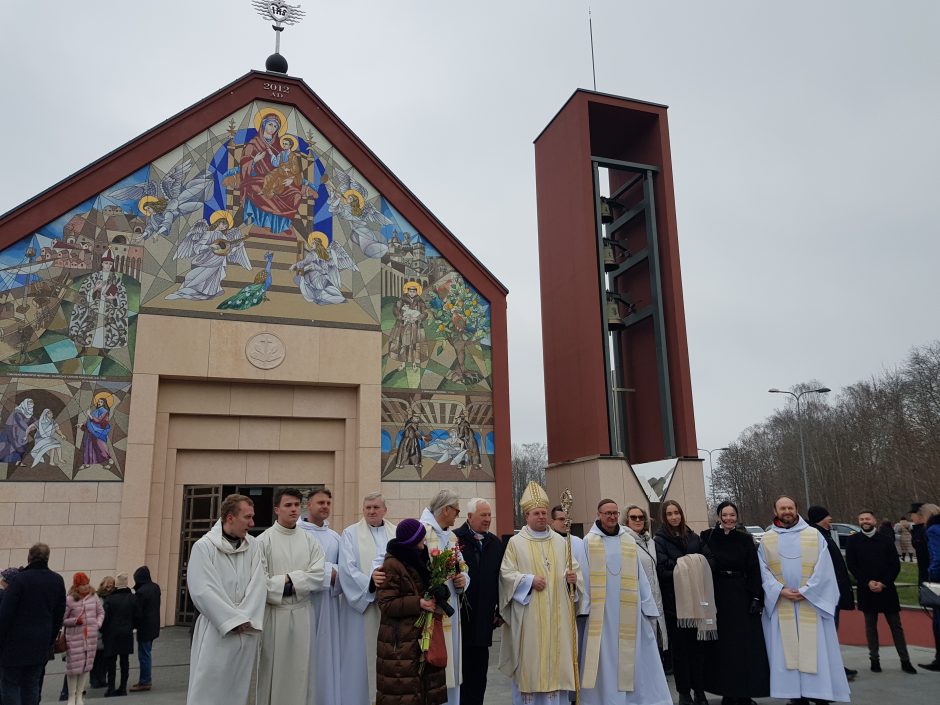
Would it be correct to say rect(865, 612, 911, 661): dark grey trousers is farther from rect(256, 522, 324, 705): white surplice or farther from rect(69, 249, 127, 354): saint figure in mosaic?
rect(69, 249, 127, 354): saint figure in mosaic

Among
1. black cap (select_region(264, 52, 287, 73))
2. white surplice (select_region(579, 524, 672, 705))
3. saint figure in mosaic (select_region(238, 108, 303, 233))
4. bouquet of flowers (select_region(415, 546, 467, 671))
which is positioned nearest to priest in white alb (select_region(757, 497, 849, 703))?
white surplice (select_region(579, 524, 672, 705))

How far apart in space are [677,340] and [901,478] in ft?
82.3

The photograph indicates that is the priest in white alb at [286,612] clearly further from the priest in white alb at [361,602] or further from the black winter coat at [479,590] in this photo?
the black winter coat at [479,590]

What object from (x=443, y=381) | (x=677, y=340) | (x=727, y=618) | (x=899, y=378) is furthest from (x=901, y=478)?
(x=727, y=618)

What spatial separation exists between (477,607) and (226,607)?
7.82ft

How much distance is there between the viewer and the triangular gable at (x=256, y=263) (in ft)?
47.8

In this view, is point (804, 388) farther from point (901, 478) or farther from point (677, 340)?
point (677, 340)

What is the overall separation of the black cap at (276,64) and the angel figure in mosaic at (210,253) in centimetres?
566

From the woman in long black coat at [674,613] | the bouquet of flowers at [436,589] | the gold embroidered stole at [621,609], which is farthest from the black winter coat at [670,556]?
the bouquet of flowers at [436,589]

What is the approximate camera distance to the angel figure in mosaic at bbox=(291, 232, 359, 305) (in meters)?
16.2

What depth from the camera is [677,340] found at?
1881 cm

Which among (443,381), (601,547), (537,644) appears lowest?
(537,644)

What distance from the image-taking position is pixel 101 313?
1475 cm

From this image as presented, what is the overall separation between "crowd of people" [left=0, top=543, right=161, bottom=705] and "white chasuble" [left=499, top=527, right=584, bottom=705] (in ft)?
14.4
